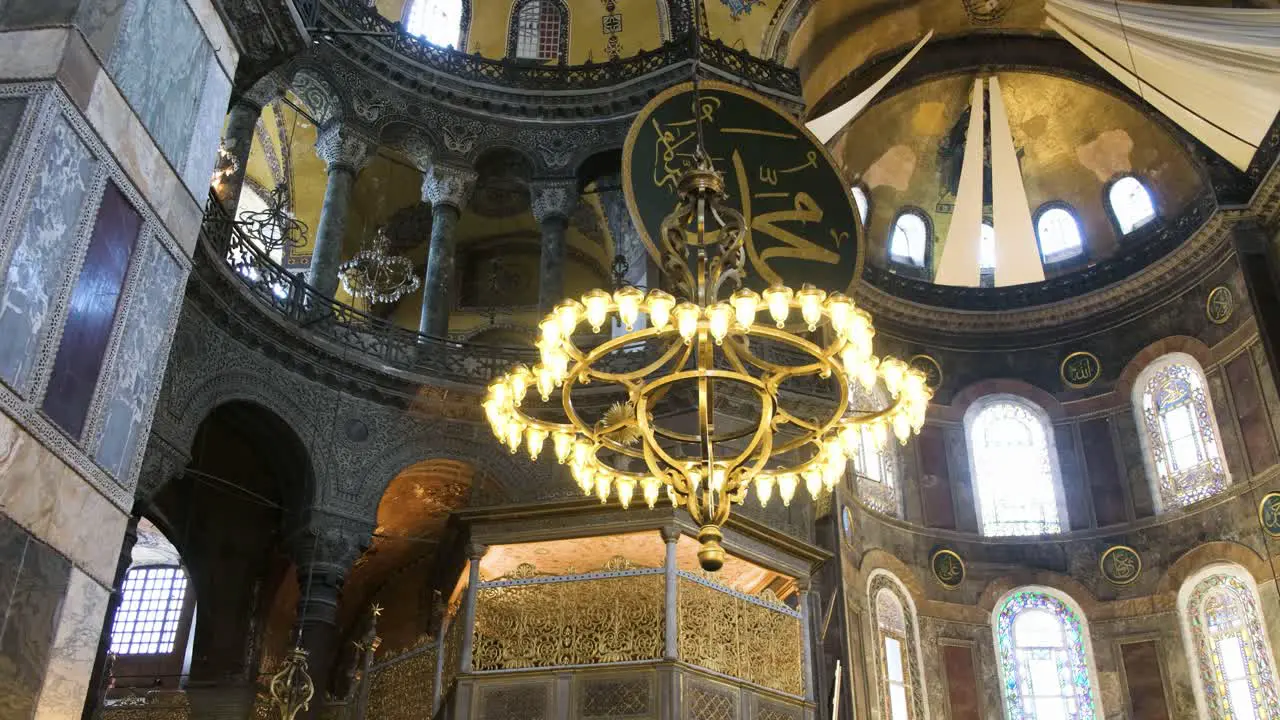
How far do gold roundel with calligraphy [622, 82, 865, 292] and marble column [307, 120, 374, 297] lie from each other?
4083 millimetres

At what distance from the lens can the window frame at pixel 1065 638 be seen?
13.5 m

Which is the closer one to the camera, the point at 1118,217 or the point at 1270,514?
the point at 1270,514

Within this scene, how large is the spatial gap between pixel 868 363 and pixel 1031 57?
38.6 ft

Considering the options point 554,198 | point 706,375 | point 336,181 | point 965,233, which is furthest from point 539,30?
point 706,375

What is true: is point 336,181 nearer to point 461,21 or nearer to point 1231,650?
point 461,21

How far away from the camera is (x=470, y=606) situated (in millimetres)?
8492

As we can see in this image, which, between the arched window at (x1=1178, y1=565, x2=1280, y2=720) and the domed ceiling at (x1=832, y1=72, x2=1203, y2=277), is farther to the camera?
the domed ceiling at (x1=832, y1=72, x2=1203, y2=277)

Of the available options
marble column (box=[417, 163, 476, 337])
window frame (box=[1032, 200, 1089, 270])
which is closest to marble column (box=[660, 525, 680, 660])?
marble column (box=[417, 163, 476, 337])

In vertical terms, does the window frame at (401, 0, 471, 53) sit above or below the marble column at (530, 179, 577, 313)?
above

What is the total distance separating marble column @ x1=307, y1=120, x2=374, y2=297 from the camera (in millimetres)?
12484

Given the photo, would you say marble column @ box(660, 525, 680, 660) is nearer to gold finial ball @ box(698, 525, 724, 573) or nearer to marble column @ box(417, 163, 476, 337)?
gold finial ball @ box(698, 525, 724, 573)

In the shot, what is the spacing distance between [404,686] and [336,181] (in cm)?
598

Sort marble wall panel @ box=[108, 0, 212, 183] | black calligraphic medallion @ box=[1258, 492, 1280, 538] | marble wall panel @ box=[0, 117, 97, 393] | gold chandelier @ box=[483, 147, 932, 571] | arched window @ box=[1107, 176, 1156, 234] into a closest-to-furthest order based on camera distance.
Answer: marble wall panel @ box=[0, 117, 97, 393] < marble wall panel @ box=[108, 0, 212, 183] < gold chandelier @ box=[483, 147, 932, 571] < black calligraphic medallion @ box=[1258, 492, 1280, 538] < arched window @ box=[1107, 176, 1156, 234]

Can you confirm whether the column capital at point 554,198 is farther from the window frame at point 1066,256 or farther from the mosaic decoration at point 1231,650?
the mosaic decoration at point 1231,650
